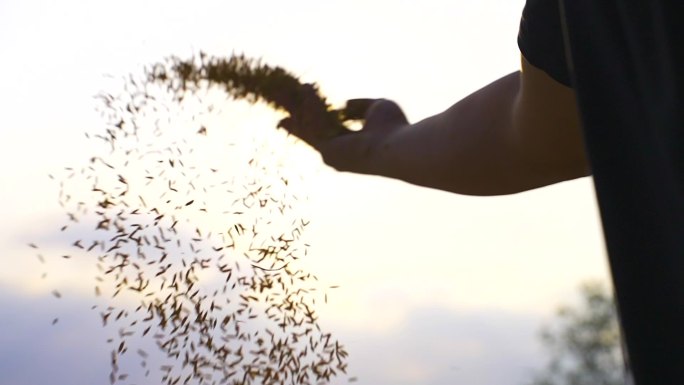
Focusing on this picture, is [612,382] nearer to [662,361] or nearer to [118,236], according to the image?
[118,236]

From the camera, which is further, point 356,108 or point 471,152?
point 356,108

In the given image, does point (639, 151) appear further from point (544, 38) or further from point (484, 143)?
point (484, 143)

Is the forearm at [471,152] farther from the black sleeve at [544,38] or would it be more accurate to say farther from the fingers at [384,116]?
the black sleeve at [544,38]

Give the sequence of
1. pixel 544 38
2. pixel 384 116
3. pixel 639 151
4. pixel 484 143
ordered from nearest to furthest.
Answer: pixel 639 151
pixel 544 38
pixel 484 143
pixel 384 116

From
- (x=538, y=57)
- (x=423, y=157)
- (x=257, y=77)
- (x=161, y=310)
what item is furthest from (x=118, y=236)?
(x=538, y=57)

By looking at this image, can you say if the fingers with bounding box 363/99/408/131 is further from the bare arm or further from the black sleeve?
the black sleeve

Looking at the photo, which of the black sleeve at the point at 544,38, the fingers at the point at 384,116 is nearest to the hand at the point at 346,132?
the fingers at the point at 384,116

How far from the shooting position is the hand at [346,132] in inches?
53.9

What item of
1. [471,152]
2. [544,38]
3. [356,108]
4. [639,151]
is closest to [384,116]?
[356,108]

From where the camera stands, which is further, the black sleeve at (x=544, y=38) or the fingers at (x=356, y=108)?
the fingers at (x=356, y=108)

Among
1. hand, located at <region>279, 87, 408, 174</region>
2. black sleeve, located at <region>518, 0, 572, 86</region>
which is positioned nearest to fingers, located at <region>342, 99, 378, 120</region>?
hand, located at <region>279, 87, 408, 174</region>

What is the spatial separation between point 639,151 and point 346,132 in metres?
0.70

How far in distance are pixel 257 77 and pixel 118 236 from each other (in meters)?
0.27

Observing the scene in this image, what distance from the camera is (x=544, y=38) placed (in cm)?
86
